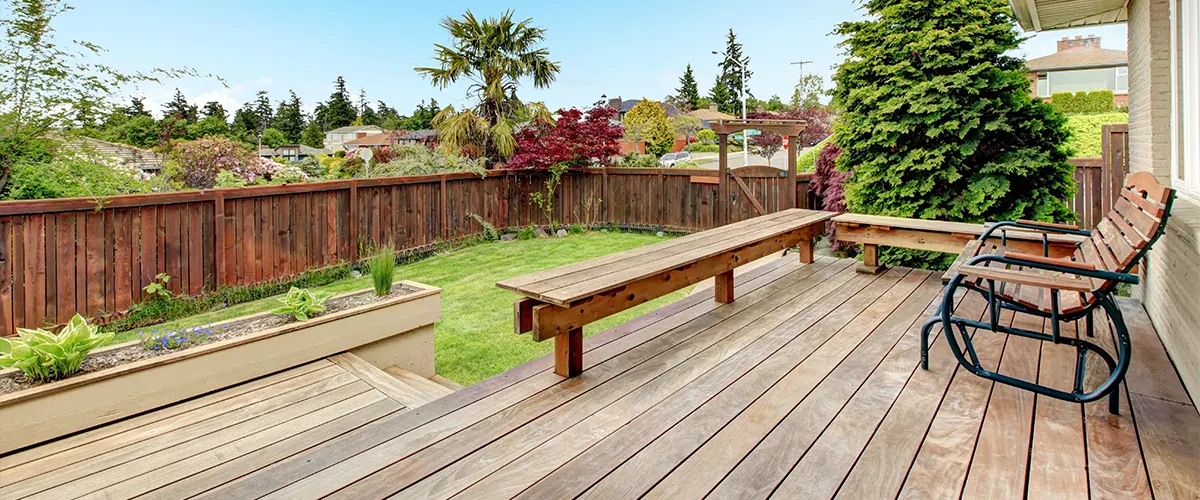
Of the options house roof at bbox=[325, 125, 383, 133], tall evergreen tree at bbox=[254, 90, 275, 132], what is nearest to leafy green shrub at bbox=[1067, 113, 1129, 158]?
tall evergreen tree at bbox=[254, 90, 275, 132]

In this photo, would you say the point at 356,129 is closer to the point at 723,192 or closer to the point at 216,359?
the point at 723,192

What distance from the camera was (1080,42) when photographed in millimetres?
26641

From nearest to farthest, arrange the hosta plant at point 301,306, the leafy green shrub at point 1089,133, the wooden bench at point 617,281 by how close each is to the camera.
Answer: the wooden bench at point 617,281, the hosta plant at point 301,306, the leafy green shrub at point 1089,133

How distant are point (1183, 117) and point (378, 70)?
90.4 ft

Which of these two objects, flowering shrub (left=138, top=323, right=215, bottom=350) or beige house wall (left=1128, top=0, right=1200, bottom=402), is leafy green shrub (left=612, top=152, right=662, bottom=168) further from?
flowering shrub (left=138, top=323, right=215, bottom=350)

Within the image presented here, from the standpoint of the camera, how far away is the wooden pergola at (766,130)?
25.9ft

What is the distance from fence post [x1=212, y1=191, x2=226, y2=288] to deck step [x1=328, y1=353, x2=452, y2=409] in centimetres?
321

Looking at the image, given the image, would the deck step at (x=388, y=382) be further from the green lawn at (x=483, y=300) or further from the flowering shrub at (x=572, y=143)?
the flowering shrub at (x=572, y=143)

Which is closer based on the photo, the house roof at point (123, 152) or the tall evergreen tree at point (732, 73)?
the house roof at point (123, 152)

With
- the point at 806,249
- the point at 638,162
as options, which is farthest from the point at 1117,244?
the point at 638,162

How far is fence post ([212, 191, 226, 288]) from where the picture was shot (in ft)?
19.2

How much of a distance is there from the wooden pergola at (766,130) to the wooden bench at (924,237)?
353cm

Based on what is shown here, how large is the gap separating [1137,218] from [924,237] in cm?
203

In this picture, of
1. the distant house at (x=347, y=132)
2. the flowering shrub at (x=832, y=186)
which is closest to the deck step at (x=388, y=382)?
the flowering shrub at (x=832, y=186)
